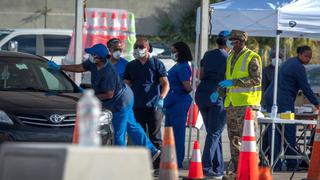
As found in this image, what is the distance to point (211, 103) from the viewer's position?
12.0m

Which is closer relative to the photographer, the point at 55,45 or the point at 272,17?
the point at 272,17

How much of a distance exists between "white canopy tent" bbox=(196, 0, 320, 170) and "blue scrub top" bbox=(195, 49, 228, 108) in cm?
83

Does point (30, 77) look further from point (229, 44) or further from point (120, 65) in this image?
point (229, 44)

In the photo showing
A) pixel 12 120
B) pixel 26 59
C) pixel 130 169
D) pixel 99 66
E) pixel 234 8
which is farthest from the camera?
pixel 234 8

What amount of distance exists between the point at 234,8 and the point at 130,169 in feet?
27.4

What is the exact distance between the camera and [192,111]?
44.7 feet

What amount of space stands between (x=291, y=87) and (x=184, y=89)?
166cm

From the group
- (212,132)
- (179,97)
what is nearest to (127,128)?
(212,132)

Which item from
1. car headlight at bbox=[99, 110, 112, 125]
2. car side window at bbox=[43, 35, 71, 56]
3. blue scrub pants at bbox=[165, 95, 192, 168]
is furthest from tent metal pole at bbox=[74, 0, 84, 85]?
car side window at bbox=[43, 35, 71, 56]

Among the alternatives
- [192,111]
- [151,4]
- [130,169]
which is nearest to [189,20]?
[151,4]

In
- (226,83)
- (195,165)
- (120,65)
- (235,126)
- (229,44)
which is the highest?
A: (229,44)

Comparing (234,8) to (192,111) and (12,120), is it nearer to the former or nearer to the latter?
(192,111)

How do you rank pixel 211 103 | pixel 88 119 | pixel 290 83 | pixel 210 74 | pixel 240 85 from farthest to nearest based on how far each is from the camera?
pixel 290 83 < pixel 210 74 < pixel 211 103 < pixel 240 85 < pixel 88 119

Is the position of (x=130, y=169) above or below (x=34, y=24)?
below
